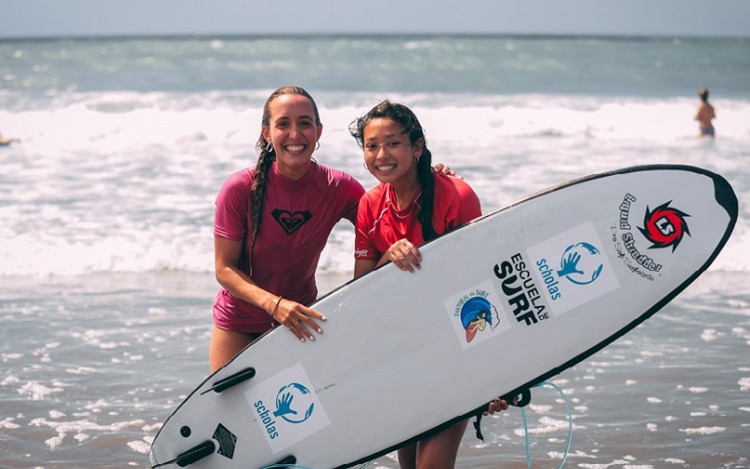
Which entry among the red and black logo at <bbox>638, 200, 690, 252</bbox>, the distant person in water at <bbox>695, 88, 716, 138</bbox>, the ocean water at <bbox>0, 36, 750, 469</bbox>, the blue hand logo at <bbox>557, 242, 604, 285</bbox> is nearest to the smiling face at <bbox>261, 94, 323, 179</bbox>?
the blue hand logo at <bbox>557, 242, 604, 285</bbox>

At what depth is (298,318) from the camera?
299 centimetres

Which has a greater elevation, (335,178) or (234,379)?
(335,178)

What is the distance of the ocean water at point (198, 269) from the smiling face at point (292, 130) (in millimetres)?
1586

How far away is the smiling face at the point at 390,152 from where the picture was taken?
284 cm

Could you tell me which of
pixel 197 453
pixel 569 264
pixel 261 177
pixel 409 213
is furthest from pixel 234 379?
pixel 569 264

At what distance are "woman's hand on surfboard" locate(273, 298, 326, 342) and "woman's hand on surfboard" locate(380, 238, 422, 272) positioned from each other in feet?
1.03

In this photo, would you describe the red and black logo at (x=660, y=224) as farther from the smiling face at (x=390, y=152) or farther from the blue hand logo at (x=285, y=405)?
the blue hand logo at (x=285, y=405)

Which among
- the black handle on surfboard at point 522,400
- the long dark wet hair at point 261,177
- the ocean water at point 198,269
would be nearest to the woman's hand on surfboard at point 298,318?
the long dark wet hair at point 261,177

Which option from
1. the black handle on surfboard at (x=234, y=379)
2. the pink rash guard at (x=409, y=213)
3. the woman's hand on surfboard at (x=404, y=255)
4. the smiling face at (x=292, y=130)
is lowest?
the black handle on surfboard at (x=234, y=379)

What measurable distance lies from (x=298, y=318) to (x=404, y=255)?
0.42m

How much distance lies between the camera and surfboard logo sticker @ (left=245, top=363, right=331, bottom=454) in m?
3.06

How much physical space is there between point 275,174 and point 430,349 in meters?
0.80

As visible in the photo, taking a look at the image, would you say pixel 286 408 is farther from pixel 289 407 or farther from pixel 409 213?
pixel 409 213

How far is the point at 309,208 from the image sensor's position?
10.2 ft
